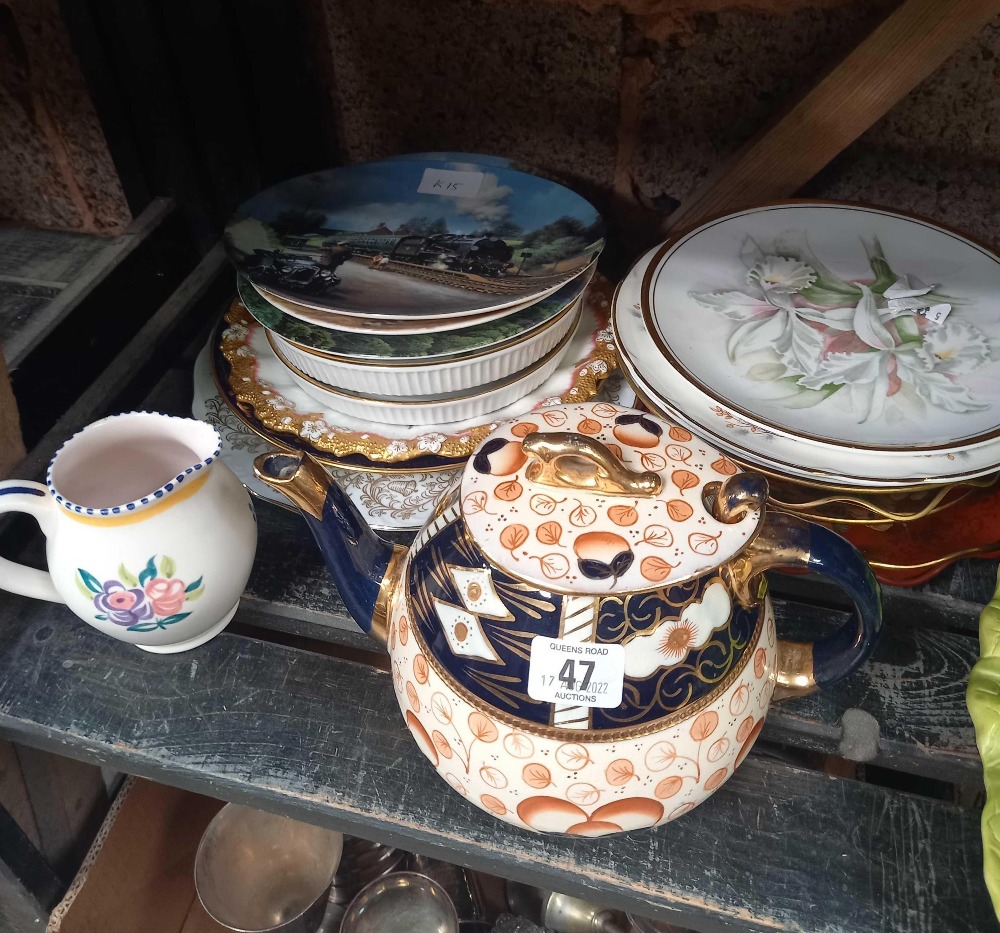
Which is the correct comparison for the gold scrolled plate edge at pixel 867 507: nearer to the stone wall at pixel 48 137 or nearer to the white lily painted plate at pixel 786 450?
the white lily painted plate at pixel 786 450

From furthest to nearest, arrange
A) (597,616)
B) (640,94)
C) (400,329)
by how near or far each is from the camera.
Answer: (640,94), (400,329), (597,616)

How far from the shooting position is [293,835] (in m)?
1.05

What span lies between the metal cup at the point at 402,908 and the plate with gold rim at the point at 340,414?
0.57 m

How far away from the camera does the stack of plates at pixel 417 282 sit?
2.29ft

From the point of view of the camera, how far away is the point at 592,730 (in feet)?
1.58

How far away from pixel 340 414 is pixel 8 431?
267 millimetres

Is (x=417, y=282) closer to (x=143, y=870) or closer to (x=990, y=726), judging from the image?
(x=990, y=726)

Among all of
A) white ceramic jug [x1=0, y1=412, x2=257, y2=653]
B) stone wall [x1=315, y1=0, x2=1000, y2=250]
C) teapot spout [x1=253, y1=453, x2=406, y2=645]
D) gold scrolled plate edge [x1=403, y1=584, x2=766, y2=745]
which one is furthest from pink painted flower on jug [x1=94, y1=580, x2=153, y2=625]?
stone wall [x1=315, y1=0, x2=1000, y2=250]

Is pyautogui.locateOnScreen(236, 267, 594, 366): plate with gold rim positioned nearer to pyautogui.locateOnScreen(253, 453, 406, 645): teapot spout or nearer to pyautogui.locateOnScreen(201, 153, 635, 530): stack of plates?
pyautogui.locateOnScreen(201, 153, 635, 530): stack of plates

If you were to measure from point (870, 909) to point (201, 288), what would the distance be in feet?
2.76

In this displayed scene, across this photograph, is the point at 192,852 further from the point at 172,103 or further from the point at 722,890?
the point at 172,103

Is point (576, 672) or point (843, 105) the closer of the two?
point (576, 672)

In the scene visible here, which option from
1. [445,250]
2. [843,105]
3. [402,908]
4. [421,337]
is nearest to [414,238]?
[445,250]

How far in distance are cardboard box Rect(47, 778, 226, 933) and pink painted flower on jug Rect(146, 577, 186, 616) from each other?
1.51 feet
